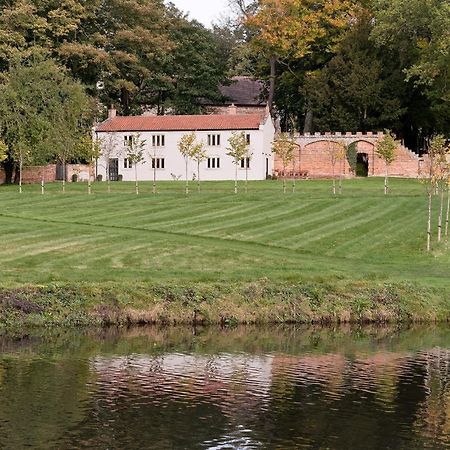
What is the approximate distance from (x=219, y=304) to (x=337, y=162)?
52.9 meters

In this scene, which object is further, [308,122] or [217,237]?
[308,122]

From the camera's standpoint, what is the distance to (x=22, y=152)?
68812mm

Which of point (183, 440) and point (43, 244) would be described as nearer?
point (183, 440)

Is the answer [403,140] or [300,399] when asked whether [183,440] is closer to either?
[300,399]

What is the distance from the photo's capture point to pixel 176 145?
268 feet

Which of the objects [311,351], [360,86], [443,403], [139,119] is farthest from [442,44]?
[443,403]

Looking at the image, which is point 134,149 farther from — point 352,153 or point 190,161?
point 352,153

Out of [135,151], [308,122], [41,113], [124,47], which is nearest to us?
[41,113]

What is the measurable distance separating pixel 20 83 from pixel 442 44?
111 feet

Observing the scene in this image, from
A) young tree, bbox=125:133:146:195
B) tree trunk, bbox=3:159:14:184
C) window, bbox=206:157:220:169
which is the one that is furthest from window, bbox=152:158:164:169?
tree trunk, bbox=3:159:14:184

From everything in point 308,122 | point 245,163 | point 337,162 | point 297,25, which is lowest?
point 245,163

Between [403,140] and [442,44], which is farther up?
[442,44]

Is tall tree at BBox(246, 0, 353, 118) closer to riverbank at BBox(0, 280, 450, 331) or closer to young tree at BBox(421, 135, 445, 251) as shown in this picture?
young tree at BBox(421, 135, 445, 251)

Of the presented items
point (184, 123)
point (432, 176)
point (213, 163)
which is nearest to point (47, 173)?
point (184, 123)
